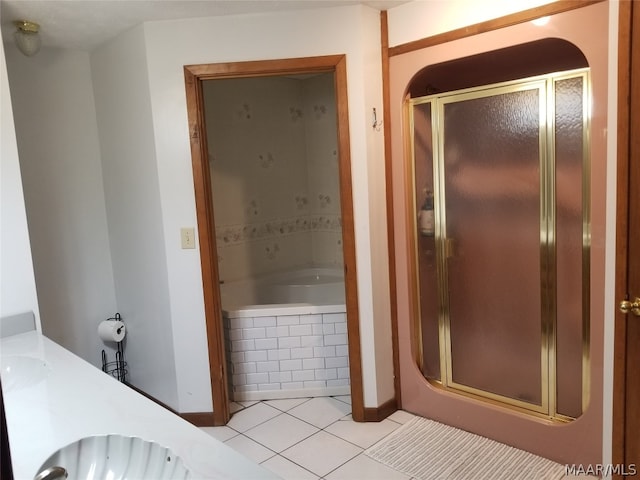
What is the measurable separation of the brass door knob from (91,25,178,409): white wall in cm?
203

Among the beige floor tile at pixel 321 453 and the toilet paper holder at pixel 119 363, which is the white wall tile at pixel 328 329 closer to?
the beige floor tile at pixel 321 453

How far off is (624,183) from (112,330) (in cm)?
280

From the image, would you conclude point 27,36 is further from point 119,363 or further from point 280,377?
point 280,377

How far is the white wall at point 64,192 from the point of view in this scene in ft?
9.66

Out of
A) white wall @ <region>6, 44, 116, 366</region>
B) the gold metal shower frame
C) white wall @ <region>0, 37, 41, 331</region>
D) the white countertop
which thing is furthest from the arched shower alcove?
white wall @ <region>6, 44, 116, 366</region>

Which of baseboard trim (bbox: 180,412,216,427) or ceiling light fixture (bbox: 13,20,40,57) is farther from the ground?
ceiling light fixture (bbox: 13,20,40,57)

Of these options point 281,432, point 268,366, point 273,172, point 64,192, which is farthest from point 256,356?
point 273,172

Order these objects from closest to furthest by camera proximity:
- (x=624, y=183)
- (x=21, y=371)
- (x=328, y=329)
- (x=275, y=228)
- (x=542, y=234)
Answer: (x=21, y=371)
(x=624, y=183)
(x=542, y=234)
(x=328, y=329)
(x=275, y=228)

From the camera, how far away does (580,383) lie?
2.33 meters

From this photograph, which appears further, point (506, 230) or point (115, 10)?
point (506, 230)

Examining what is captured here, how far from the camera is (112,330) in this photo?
3.12m

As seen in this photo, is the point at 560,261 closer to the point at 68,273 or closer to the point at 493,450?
the point at 493,450

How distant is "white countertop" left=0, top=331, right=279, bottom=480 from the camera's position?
1.13 metres

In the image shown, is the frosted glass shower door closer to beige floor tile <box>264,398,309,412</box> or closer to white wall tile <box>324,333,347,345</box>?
white wall tile <box>324,333,347,345</box>
